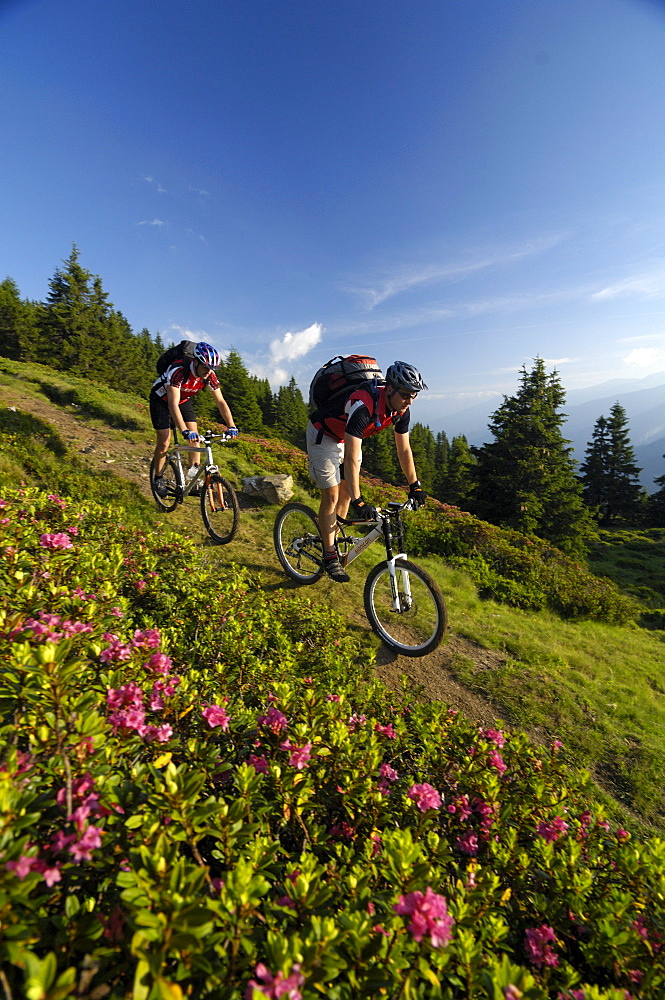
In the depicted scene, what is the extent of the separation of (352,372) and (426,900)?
5001 mm

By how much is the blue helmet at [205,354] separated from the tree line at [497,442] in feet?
38.1

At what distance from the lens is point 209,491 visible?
685 cm

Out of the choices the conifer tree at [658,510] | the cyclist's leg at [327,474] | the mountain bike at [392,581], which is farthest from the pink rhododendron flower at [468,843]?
the conifer tree at [658,510]

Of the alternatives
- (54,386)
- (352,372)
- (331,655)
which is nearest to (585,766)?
(331,655)

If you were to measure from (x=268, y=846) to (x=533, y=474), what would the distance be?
27.3 m

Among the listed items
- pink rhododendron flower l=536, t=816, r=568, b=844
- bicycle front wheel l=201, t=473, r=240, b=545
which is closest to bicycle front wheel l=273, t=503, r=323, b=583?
bicycle front wheel l=201, t=473, r=240, b=545

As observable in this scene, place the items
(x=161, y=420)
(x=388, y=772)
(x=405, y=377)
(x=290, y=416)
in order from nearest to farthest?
(x=388, y=772) → (x=405, y=377) → (x=161, y=420) → (x=290, y=416)

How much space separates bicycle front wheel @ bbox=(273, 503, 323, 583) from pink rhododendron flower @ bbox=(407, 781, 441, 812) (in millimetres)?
3907

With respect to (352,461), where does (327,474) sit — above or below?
below

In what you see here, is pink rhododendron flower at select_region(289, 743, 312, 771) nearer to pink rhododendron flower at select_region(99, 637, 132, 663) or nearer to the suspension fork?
pink rhododendron flower at select_region(99, 637, 132, 663)

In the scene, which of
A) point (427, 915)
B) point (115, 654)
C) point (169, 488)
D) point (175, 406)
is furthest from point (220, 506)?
point (427, 915)

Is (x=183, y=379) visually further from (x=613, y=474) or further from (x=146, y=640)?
(x=613, y=474)

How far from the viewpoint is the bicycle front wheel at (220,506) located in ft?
21.4

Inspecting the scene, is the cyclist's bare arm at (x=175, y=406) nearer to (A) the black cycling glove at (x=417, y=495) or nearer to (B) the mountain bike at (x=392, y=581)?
(B) the mountain bike at (x=392, y=581)
